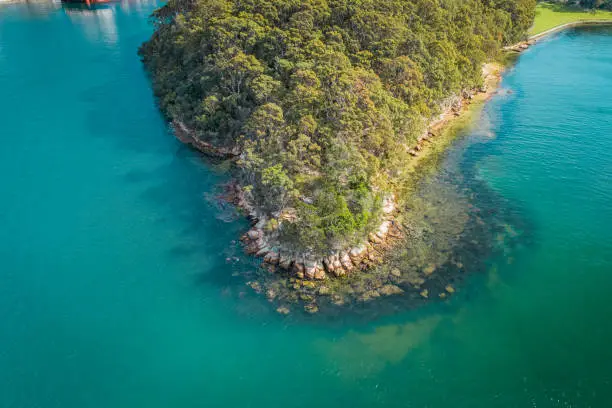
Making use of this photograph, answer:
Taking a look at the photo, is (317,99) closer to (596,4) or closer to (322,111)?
(322,111)

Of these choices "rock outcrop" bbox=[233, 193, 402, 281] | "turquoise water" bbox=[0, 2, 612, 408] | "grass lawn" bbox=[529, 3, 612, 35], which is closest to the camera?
"turquoise water" bbox=[0, 2, 612, 408]

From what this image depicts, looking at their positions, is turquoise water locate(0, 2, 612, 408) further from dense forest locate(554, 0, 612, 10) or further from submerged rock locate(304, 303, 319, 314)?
dense forest locate(554, 0, 612, 10)

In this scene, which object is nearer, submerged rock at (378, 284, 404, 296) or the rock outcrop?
submerged rock at (378, 284, 404, 296)

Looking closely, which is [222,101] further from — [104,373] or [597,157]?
[597,157]

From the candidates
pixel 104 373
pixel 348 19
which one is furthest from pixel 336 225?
pixel 348 19

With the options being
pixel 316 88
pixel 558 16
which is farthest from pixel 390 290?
pixel 558 16

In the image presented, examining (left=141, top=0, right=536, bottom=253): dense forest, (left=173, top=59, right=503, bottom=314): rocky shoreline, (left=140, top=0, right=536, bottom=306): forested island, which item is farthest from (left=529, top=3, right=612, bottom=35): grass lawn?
(left=173, top=59, right=503, bottom=314): rocky shoreline

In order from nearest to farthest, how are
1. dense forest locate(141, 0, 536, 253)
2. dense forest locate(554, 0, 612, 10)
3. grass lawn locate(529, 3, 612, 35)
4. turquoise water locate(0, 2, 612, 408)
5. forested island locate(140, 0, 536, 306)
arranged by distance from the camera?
turquoise water locate(0, 2, 612, 408) < forested island locate(140, 0, 536, 306) < dense forest locate(141, 0, 536, 253) < grass lawn locate(529, 3, 612, 35) < dense forest locate(554, 0, 612, 10)
